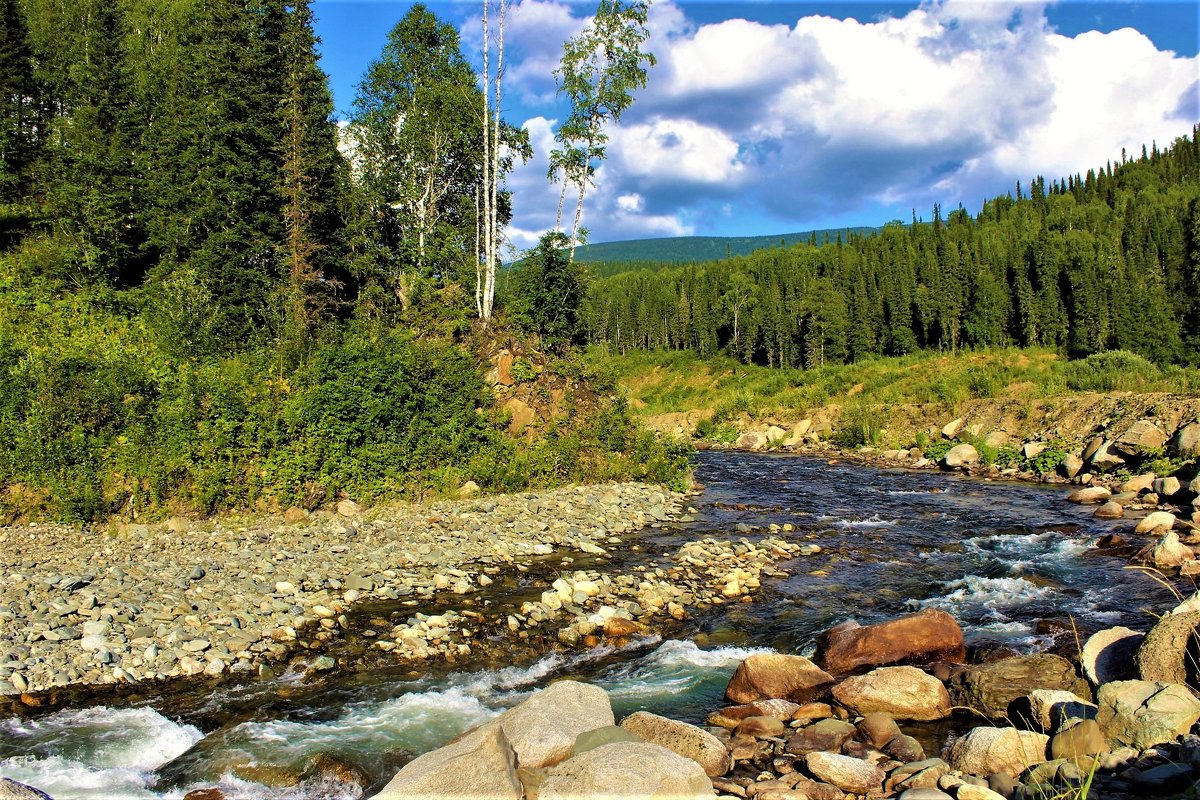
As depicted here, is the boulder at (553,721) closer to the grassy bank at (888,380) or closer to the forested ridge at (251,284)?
the forested ridge at (251,284)

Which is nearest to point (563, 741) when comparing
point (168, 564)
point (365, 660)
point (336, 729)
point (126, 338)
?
point (336, 729)

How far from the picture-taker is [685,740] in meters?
6.87

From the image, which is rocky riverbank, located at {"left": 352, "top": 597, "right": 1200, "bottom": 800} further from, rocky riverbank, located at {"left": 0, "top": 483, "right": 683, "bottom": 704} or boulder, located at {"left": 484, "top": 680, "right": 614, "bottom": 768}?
rocky riverbank, located at {"left": 0, "top": 483, "right": 683, "bottom": 704}

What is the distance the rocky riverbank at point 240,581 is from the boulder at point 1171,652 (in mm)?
6836

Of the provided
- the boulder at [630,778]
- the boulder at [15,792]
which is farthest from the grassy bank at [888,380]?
the boulder at [15,792]

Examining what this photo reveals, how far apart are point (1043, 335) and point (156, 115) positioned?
261ft

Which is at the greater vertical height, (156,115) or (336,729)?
(156,115)

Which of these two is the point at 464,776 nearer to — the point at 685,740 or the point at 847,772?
the point at 685,740

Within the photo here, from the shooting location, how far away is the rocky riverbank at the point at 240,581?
890 centimetres

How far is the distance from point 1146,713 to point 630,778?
499cm

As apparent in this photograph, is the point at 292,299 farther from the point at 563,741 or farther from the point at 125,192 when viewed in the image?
the point at 563,741

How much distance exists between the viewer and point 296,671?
9.08m

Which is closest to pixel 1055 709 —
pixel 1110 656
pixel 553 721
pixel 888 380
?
pixel 1110 656

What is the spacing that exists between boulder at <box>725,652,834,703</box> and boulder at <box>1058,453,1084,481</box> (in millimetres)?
23817
